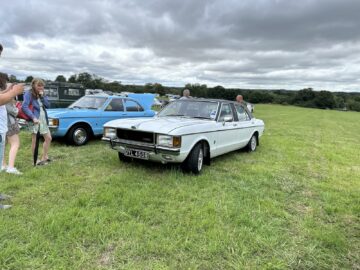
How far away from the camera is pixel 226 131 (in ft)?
21.0

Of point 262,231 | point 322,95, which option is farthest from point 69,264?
point 322,95

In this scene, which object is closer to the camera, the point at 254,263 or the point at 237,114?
the point at 254,263

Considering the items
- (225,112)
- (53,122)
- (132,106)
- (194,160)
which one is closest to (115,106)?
(132,106)

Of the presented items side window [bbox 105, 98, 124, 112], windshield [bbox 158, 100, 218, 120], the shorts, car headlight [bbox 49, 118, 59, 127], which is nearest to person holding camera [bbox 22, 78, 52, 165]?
the shorts

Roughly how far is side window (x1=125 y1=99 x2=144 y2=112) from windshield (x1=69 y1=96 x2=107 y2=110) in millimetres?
770

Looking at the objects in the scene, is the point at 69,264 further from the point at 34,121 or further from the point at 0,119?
the point at 34,121

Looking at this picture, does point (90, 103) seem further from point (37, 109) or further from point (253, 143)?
point (253, 143)

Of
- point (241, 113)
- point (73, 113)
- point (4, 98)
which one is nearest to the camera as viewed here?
point (4, 98)

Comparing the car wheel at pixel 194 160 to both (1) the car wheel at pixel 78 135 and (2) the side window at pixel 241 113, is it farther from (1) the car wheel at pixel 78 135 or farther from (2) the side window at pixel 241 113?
(1) the car wheel at pixel 78 135

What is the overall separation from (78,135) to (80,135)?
66 mm

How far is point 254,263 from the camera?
2.82 metres

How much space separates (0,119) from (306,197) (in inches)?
190

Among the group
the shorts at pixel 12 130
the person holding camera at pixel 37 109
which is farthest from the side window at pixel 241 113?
the shorts at pixel 12 130

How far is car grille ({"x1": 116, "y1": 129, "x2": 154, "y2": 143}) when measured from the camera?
5.16 metres
